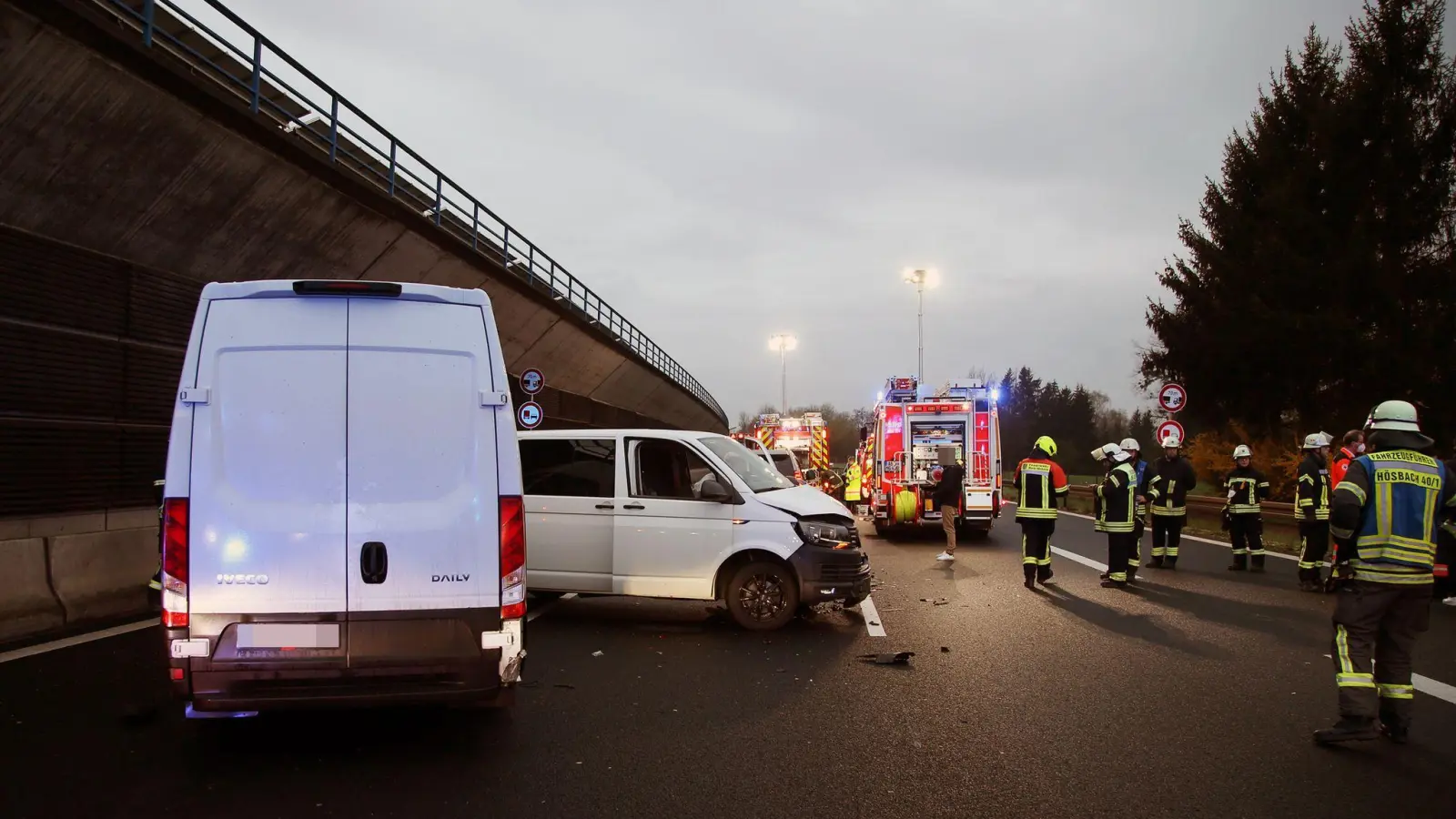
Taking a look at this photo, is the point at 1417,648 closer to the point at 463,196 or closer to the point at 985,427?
the point at 985,427

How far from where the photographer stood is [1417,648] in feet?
26.3

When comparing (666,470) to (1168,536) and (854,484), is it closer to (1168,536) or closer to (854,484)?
(1168,536)

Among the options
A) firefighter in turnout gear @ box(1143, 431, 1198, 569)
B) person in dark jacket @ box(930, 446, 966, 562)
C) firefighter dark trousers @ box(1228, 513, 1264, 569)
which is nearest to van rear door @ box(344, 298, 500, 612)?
firefighter in turnout gear @ box(1143, 431, 1198, 569)

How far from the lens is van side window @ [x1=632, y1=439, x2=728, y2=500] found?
29.2ft

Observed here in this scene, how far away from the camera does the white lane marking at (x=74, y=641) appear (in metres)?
7.08

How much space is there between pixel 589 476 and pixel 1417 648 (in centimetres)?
728

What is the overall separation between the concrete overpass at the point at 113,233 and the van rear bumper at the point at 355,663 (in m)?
4.68

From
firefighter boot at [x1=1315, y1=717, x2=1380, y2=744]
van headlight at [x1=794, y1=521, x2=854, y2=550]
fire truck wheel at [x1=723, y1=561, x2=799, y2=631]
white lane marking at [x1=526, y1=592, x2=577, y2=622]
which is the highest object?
van headlight at [x1=794, y1=521, x2=854, y2=550]

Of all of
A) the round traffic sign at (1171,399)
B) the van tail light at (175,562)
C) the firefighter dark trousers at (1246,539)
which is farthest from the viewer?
the round traffic sign at (1171,399)

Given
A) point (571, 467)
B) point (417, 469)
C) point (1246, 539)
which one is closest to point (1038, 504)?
point (1246, 539)

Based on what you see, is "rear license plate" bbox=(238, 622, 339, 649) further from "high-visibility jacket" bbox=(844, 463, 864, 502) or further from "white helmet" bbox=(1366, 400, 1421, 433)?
"high-visibility jacket" bbox=(844, 463, 864, 502)

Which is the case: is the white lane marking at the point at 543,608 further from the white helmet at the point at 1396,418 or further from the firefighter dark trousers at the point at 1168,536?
the firefighter dark trousers at the point at 1168,536

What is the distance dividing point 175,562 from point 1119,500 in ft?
33.7

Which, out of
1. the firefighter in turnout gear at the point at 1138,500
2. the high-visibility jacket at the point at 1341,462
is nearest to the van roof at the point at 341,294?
the firefighter in turnout gear at the point at 1138,500
